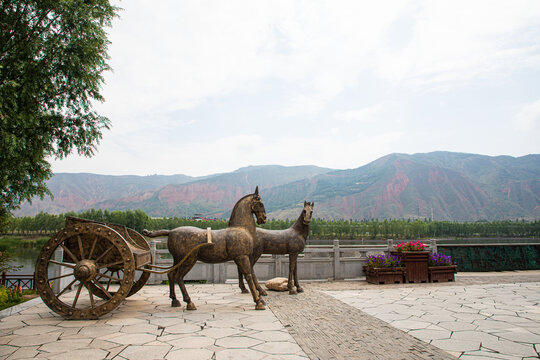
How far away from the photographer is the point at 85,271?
6.23 meters

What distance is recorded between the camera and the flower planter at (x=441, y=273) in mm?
11562

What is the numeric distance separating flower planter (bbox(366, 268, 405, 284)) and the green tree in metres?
11.0

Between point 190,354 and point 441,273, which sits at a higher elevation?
point 190,354

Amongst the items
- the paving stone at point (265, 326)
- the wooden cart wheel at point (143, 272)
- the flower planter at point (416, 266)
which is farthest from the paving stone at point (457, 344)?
the flower planter at point (416, 266)

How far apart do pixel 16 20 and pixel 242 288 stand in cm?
1091

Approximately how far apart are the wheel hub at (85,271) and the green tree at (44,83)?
5268 mm

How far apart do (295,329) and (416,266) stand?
7.21 m

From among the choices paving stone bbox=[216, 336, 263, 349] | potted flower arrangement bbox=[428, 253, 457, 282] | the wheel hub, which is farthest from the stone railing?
paving stone bbox=[216, 336, 263, 349]

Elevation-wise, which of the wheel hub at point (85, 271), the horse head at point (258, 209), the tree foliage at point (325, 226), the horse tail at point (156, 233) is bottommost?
the tree foliage at point (325, 226)

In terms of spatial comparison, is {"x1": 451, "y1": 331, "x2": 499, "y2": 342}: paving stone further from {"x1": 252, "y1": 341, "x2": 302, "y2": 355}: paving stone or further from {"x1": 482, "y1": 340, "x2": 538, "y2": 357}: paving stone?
{"x1": 252, "y1": 341, "x2": 302, "y2": 355}: paving stone

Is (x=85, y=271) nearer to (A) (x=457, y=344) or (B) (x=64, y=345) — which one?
(B) (x=64, y=345)

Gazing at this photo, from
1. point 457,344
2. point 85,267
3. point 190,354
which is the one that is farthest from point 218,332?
point 457,344

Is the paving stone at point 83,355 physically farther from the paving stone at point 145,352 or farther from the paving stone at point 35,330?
the paving stone at point 35,330

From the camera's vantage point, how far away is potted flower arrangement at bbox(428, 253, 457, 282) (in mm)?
11570
